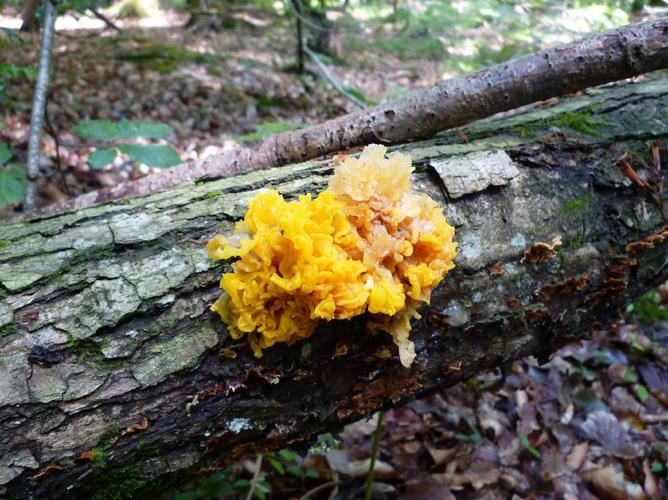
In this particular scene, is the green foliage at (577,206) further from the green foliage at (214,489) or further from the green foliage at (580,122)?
the green foliage at (214,489)

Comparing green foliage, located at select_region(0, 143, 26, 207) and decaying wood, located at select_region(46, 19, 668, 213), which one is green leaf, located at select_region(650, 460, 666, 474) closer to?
decaying wood, located at select_region(46, 19, 668, 213)

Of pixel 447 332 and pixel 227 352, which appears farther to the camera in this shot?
pixel 447 332

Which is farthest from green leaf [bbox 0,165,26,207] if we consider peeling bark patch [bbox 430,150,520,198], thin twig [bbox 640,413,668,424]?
thin twig [bbox 640,413,668,424]

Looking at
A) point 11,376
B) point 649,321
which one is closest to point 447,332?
point 11,376

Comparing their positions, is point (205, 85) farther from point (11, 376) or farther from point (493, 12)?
point (11, 376)

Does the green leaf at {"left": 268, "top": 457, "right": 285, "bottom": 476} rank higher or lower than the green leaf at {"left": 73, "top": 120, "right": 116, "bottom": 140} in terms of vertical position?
lower
